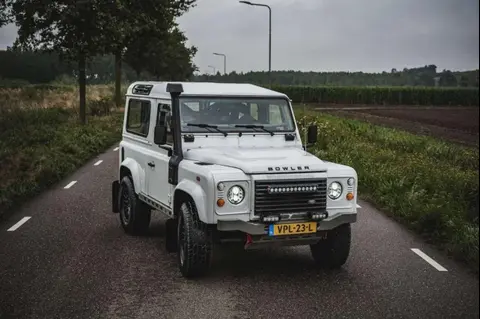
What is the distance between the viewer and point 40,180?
14.2 metres

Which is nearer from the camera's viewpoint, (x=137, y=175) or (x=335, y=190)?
(x=335, y=190)

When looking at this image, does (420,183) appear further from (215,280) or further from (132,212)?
(215,280)

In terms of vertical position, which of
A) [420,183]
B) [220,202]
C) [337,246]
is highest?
[220,202]

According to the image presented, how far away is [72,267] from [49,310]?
1.61 meters

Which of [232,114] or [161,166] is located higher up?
[232,114]

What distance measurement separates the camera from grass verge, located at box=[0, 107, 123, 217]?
44.6 feet

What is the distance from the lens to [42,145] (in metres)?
19.5

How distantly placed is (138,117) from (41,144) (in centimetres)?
1179

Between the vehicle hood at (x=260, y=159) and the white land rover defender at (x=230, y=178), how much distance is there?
1cm

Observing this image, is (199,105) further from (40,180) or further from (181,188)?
(40,180)

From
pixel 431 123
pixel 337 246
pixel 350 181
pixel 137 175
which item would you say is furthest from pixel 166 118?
pixel 431 123

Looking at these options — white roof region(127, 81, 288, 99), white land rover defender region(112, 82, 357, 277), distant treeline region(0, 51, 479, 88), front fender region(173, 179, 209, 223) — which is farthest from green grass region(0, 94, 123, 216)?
front fender region(173, 179, 209, 223)

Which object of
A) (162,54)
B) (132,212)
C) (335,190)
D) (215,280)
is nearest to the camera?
(215,280)

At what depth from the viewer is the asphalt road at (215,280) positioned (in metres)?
5.67
